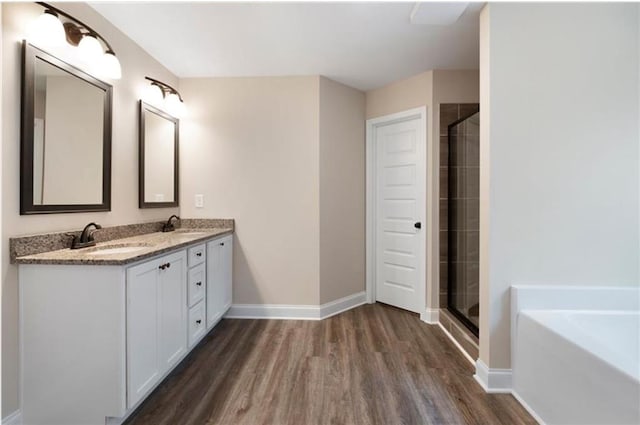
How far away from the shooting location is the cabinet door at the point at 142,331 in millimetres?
1457

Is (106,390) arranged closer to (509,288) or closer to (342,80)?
(509,288)

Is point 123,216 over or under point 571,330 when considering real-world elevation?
over

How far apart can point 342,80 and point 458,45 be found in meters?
1.08

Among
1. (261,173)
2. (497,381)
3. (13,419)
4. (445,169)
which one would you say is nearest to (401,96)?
(445,169)

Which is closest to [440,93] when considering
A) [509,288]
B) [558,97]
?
[558,97]

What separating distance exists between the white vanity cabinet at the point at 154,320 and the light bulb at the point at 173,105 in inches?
58.4

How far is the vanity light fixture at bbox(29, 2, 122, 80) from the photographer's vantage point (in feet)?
4.99

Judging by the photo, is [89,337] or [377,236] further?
[377,236]

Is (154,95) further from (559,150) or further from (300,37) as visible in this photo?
(559,150)

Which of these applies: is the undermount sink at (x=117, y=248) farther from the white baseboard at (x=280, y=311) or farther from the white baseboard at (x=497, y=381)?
the white baseboard at (x=497, y=381)

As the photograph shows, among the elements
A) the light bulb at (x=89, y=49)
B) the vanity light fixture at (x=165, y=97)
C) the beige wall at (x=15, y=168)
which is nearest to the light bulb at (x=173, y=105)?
the vanity light fixture at (x=165, y=97)

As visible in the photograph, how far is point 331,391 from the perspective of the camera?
1.77 m

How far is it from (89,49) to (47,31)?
0.21 metres

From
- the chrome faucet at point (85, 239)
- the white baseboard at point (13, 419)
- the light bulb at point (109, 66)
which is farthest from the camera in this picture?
the light bulb at point (109, 66)
